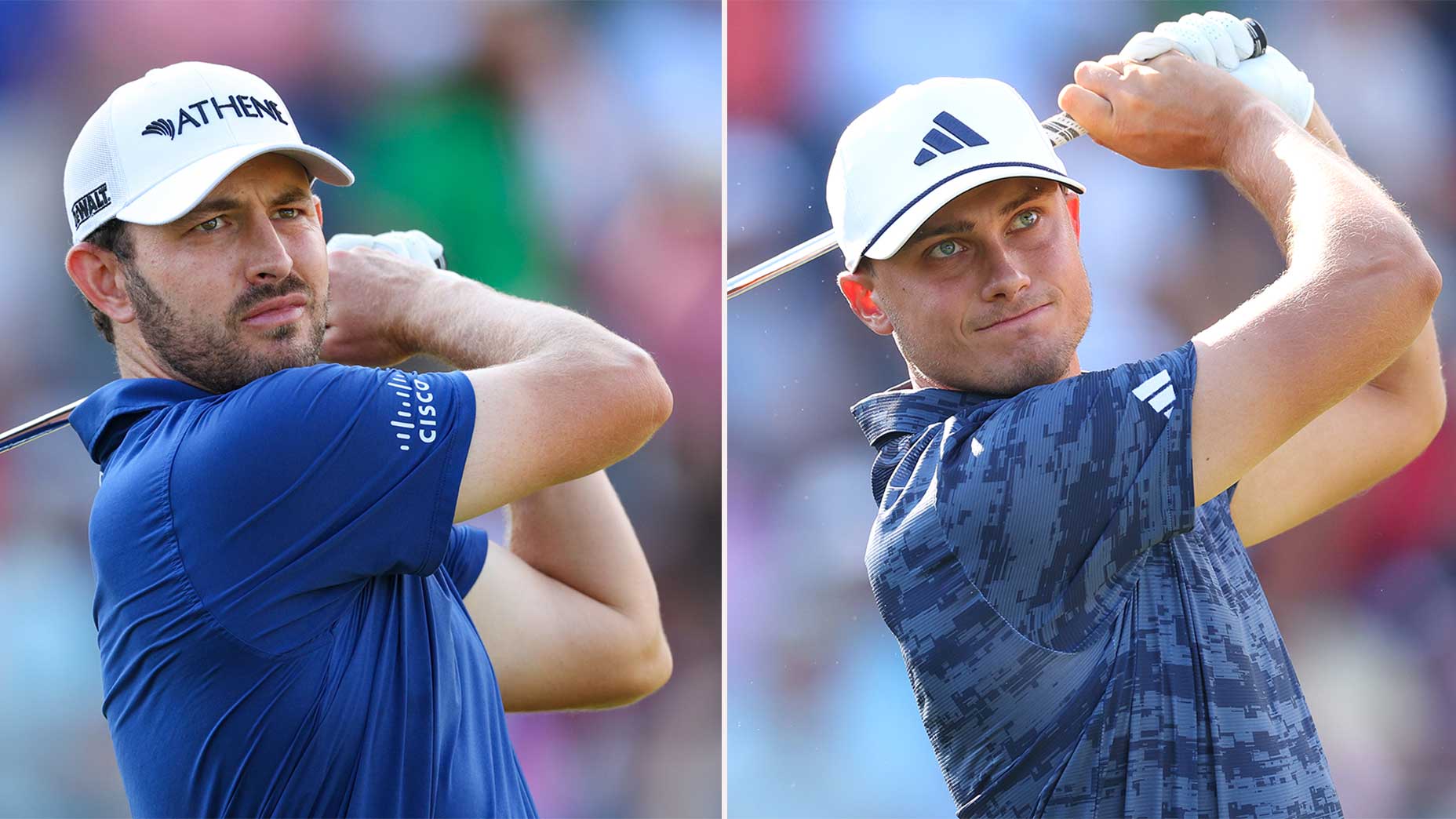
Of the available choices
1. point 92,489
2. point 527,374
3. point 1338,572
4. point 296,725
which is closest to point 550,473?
point 527,374

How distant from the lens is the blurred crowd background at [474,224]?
9.80 feet

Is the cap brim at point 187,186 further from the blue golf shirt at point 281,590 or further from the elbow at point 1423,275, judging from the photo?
the elbow at point 1423,275

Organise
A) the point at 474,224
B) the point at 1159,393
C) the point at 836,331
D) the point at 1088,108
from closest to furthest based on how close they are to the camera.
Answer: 1. the point at 1159,393
2. the point at 1088,108
3. the point at 836,331
4. the point at 474,224

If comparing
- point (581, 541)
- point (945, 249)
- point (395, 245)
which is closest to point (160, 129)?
point (395, 245)

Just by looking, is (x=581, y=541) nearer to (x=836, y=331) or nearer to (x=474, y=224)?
(x=836, y=331)

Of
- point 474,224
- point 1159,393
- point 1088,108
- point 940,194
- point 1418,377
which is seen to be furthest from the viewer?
point 474,224

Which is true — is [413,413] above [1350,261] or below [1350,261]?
above

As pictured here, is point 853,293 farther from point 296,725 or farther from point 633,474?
point 633,474

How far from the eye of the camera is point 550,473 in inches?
49.3

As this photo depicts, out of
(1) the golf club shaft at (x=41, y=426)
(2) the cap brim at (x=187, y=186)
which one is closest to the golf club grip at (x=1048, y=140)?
(2) the cap brim at (x=187, y=186)

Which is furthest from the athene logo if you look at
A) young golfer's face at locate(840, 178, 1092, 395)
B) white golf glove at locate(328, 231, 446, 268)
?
young golfer's face at locate(840, 178, 1092, 395)

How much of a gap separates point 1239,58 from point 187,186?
3.94 feet

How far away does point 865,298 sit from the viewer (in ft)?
4.79

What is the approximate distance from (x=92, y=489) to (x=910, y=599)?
248 centimetres
